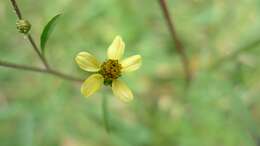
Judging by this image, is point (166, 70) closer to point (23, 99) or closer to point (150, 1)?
point (150, 1)

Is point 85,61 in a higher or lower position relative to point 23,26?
higher

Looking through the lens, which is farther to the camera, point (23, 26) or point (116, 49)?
point (116, 49)

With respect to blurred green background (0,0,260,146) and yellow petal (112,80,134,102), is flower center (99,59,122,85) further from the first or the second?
blurred green background (0,0,260,146)

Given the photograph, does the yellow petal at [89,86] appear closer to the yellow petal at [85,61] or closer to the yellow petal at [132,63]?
the yellow petal at [85,61]

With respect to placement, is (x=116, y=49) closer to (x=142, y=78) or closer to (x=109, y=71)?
(x=109, y=71)

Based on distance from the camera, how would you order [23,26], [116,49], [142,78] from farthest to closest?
[142,78] < [116,49] < [23,26]

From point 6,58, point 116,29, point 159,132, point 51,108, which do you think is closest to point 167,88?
point 159,132

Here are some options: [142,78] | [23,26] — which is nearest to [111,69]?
[23,26]
